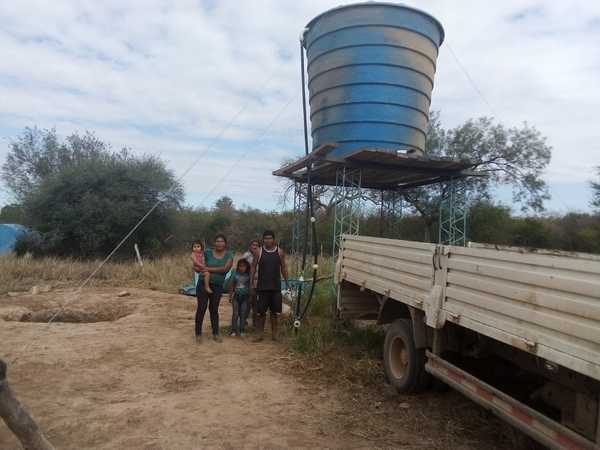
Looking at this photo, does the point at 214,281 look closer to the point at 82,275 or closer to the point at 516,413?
the point at 516,413

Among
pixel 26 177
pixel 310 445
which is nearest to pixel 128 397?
pixel 310 445

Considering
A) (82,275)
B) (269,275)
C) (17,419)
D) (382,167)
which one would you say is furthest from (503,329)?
(82,275)

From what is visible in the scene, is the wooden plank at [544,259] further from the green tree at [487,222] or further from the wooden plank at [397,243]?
the green tree at [487,222]

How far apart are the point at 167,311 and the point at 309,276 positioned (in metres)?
3.08

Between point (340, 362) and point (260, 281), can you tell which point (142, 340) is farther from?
point (340, 362)

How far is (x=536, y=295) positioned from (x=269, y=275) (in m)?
4.54

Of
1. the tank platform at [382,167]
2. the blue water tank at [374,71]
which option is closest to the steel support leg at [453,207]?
the tank platform at [382,167]

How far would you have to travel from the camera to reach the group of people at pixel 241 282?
6.67 m

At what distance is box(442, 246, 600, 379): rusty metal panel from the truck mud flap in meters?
0.37

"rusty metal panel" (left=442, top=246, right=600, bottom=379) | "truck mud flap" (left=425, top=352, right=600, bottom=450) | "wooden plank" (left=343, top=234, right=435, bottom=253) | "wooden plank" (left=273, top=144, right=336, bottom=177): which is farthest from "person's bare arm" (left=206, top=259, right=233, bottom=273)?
"rusty metal panel" (left=442, top=246, right=600, bottom=379)

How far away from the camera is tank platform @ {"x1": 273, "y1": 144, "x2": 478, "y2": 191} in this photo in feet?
24.8

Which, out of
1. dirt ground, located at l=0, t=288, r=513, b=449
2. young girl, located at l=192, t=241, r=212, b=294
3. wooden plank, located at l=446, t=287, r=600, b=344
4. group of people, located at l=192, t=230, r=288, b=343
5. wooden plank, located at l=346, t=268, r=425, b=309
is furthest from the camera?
group of people, located at l=192, t=230, r=288, b=343

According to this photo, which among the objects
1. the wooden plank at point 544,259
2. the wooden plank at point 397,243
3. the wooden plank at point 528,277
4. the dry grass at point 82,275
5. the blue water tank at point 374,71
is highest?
the blue water tank at point 374,71

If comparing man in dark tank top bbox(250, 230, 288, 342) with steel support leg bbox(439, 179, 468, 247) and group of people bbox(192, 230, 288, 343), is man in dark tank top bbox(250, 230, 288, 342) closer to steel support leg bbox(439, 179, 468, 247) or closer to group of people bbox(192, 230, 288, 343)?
group of people bbox(192, 230, 288, 343)
